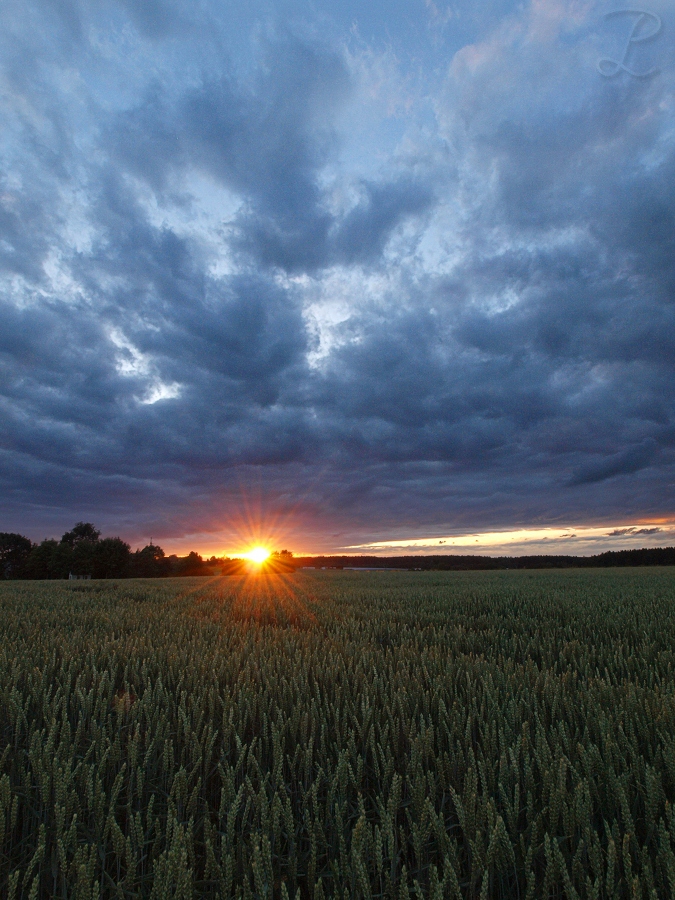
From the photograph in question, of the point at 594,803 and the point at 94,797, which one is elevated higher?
the point at 94,797

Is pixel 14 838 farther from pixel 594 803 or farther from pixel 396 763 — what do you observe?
pixel 594 803

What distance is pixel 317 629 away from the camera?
507 cm

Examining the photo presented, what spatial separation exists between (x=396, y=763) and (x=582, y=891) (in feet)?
2.78

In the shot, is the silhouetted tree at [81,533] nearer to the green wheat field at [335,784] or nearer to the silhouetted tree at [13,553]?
the silhouetted tree at [13,553]

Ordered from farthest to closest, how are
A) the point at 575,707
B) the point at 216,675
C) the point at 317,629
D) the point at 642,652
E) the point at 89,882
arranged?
1. the point at 317,629
2. the point at 642,652
3. the point at 216,675
4. the point at 575,707
5. the point at 89,882

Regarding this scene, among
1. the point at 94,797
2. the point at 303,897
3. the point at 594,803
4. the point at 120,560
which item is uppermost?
the point at 120,560

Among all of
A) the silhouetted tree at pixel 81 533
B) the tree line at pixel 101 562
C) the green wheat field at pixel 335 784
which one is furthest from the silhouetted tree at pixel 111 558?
the green wheat field at pixel 335 784

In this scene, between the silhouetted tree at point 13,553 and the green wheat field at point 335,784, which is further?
the silhouetted tree at point 13,553

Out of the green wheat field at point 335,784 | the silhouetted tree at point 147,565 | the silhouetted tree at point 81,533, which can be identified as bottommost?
the green wheat field at point 335,784

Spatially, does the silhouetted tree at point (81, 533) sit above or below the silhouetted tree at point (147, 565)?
above

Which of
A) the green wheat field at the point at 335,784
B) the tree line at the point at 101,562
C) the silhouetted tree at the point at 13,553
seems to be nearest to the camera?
the green wheat field at the point at 335,784

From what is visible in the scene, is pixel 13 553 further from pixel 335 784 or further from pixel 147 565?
pixel 335 784

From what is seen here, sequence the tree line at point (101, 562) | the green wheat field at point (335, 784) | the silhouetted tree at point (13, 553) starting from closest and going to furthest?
the green wheat field at point (335, 784) < the tree line at point (101, 562) < the silhouetted tree at point (13, 553)

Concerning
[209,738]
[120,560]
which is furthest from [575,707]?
[120,560]
